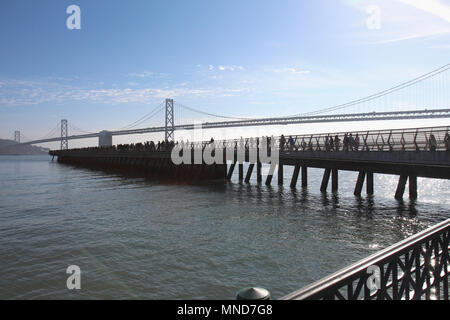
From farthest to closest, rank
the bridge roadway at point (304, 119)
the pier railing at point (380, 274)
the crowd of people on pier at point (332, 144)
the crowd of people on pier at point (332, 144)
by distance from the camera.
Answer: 1. the bridge roadway at point (304, 119)
2. the crowd of people on pier at point (332, 144)
3. the crowd of people on pier at point (332, 144)
4. the pier railing at point (380, 274)

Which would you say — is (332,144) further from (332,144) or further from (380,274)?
(380,274)

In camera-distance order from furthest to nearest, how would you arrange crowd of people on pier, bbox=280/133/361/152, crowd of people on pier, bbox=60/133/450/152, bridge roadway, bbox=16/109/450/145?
1. bridge roadway, bbox=16/109/450/145
2. crowd of people on pier, bbox=280/133/361/152
3. crowd of people on pier, bbox=60/133/450/152

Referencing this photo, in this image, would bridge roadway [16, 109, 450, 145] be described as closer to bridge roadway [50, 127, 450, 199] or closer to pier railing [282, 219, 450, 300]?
bridge roadway [50, 127, 450, 199]

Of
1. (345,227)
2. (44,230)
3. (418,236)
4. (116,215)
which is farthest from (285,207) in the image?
(418,236)

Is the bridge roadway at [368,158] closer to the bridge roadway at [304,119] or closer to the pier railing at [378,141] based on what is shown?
the pier railing at [378,141]

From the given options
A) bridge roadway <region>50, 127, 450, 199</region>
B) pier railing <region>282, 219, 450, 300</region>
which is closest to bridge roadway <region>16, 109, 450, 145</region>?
bridge roadway <region>50, 127, 450, 199</region>

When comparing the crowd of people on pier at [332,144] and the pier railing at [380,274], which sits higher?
the crowd of people on pier at [332,144]

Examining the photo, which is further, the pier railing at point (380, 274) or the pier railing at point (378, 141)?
the pier railing at point (378, 141)

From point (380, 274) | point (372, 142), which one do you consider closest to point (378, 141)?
point (372, 142)

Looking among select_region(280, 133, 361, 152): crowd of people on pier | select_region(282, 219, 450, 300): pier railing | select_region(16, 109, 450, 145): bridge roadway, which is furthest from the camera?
select_region(16, 109, 450, 145): bridge roadway

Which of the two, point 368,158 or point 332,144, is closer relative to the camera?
point 368,158

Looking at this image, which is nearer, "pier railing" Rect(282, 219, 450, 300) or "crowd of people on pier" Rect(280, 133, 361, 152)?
"pier railing" Rect(282, 219, 450, 300)

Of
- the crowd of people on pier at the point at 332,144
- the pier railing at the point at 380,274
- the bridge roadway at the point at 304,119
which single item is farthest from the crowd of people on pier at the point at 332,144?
the bridge roadway at the point at 304,119

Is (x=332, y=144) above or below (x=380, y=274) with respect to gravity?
above
